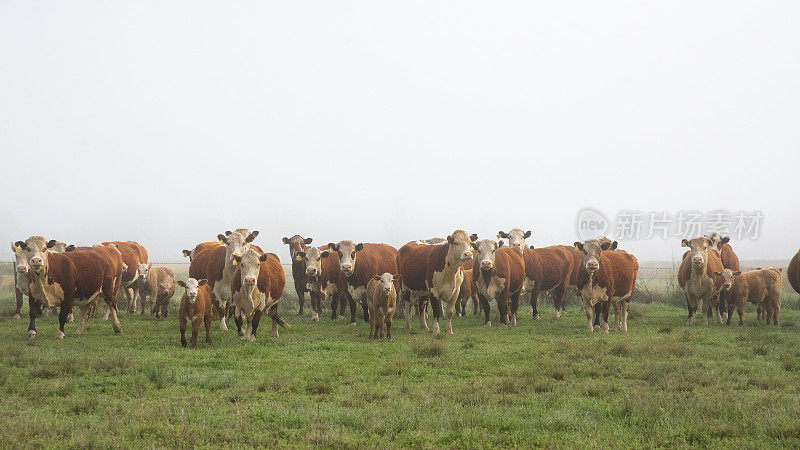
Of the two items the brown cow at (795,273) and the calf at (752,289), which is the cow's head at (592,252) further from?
the brown cow at (795,273)

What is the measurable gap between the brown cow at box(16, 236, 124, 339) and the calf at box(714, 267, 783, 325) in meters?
15.7

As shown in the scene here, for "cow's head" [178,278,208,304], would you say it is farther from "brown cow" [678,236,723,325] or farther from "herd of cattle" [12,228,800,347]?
"brown cow" [678,236,723,325]

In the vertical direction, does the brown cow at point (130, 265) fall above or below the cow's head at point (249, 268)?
below

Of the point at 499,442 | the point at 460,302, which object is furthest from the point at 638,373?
the point at 460,302

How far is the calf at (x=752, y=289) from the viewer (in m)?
15.5

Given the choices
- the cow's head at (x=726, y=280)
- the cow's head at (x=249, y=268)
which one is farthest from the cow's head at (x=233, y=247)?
the cow's head at (x=726, y=280)

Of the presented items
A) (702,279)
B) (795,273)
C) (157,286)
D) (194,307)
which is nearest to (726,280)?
(702,279)

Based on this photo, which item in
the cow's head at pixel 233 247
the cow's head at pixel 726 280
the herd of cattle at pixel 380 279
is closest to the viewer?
the herd of cattle at pixel 380 279

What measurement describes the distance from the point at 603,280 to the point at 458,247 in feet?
12.3

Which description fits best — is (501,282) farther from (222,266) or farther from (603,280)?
(222,266)

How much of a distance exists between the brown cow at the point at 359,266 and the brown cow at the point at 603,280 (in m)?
Answer: 5.76

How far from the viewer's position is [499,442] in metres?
5.91

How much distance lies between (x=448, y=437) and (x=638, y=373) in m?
4.47

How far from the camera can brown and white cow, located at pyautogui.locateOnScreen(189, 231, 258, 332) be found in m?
13.5
